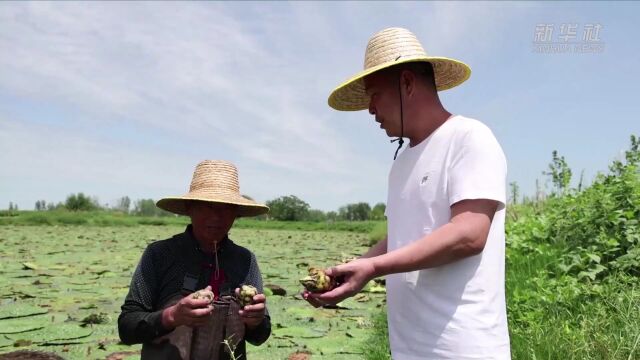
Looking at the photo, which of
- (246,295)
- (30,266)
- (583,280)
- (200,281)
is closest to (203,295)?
(246,295)

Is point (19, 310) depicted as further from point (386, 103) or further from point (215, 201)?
point (386, 103)

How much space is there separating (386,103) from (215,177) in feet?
3.34

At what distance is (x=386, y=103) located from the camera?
182 cm

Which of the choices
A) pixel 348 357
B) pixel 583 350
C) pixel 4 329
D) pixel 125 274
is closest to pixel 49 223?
pixel 125 274

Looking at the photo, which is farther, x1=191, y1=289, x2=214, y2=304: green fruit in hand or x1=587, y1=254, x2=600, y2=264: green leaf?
x1=587, y1=254, x2=600, y2=264: green leaf

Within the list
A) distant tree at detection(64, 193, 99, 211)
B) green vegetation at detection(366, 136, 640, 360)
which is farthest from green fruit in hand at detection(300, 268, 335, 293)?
distant tree at detection(64, 193, 99, 211)

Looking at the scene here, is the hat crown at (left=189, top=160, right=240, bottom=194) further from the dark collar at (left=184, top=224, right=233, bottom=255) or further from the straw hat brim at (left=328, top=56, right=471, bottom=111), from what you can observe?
the straw hat brim at (left=328, top=56, right=471, bottom=111)

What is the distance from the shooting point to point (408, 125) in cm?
179

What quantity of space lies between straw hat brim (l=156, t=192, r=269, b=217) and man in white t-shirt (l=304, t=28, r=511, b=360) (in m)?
0.75

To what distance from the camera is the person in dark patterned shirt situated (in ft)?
7.72

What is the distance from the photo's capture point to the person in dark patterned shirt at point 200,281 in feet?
7.72

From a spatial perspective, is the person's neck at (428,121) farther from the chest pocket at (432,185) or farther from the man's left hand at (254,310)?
the man's left hand at (254,310)

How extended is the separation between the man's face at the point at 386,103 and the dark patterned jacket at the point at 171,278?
102 centimetres

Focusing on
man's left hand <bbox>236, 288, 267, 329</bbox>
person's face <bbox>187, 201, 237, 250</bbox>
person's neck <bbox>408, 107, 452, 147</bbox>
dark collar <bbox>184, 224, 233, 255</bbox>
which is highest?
person's neck <bbox>408, 107, 452, 147</bbox>
